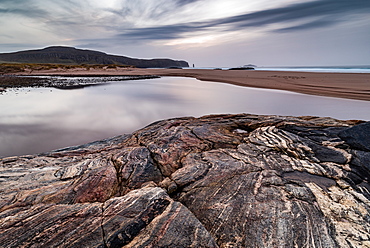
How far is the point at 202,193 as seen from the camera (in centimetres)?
426

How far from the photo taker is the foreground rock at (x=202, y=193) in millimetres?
3180

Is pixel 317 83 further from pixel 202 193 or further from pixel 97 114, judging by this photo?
pixel 202 193

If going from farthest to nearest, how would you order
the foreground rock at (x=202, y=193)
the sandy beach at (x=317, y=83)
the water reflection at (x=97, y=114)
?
the sandy beach at (x=317, y=83) → the water reflection at (x=97, y=114) → the foreground rock at (x=202, y=193)

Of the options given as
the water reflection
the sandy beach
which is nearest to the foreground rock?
the water reflection

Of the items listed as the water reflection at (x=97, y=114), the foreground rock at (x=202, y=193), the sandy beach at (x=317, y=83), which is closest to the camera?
the foreground rock at (x=202, y=193)

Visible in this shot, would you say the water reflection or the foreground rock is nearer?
the foreground rock

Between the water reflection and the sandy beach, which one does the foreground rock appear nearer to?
the water reflection

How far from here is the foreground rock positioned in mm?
3180

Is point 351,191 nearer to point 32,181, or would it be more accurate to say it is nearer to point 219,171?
point 219,171

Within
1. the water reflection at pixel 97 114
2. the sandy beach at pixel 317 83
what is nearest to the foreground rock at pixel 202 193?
the water reflection at pixel 97 114

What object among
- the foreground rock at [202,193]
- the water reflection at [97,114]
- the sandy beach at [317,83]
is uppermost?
the foreground rock at [202,193]

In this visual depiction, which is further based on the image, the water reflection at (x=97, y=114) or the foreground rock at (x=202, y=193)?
the water reflection at (x=97, y=114)

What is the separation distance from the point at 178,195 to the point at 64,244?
2.16 metres

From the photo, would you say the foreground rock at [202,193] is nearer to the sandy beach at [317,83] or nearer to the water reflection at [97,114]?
the water reflection at [97,114]
